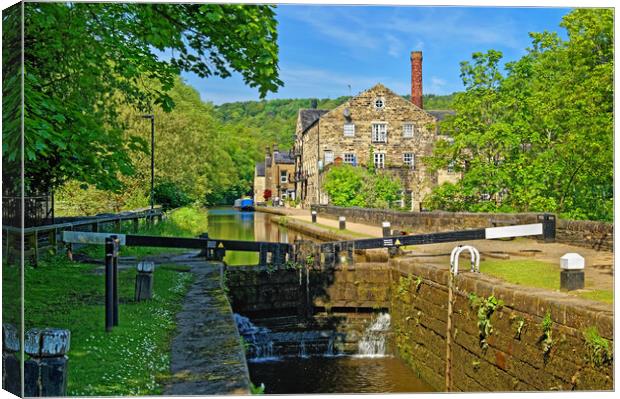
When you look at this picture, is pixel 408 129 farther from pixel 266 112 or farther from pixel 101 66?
pixel 101 66

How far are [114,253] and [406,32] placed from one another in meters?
3.55

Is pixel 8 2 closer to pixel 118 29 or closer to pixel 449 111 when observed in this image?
pixel 118 29

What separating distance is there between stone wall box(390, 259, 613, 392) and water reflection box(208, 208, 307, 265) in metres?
3.07

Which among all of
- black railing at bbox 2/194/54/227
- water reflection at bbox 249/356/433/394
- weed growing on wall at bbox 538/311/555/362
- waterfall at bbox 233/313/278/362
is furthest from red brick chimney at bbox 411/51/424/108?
waterfall at bbox 233/313/278/362

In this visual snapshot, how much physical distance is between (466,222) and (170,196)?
9.04m

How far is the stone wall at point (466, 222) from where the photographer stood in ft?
38.0

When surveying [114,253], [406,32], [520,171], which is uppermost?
[406,32]

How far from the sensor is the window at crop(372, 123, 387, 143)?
1287cm

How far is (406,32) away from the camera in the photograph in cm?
646

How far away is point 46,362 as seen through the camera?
413 centimetres

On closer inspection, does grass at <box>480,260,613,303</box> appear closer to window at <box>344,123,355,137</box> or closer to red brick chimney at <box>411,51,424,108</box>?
red brick chimney at <box>411,51,424,108</box>

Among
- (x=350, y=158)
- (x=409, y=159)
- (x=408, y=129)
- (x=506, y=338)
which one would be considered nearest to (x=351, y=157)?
(x=350, y=158)

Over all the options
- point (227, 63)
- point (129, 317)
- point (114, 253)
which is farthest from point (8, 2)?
point (129, 317)

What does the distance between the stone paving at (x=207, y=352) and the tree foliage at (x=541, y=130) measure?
4.66 metres
